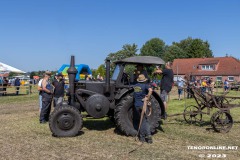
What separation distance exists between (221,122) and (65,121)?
4.14 meters

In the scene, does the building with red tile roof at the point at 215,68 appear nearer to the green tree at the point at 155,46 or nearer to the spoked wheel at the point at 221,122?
the green tree at the point at 155,46

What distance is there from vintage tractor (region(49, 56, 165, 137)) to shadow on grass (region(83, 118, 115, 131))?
2.65ft

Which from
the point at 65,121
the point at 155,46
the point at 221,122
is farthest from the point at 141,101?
the point at 155,46

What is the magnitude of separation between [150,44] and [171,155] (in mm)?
76374

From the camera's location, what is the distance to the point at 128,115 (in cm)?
766

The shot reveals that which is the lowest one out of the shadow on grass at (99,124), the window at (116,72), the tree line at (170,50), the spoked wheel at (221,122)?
the shadow on grass at (99,124)

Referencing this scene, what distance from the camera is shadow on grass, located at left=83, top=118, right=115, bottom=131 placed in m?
8.62

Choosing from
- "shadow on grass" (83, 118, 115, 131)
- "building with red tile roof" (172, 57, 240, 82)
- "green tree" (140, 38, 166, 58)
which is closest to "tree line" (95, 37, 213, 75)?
"green tree" (140, 38, 166, 58)

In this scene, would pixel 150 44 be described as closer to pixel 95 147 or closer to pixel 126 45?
pixel 126 45

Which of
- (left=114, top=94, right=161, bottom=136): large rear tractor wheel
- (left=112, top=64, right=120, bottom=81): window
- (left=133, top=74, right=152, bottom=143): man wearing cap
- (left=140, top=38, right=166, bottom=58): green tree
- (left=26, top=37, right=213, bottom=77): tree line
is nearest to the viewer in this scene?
(left=133, top=74, right=152, bottom=143): man wearing cap

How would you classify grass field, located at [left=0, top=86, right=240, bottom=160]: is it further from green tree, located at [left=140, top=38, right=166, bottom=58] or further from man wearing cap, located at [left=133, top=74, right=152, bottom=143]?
green tree, located at [left=140, top=38, right=166, bottom=58]

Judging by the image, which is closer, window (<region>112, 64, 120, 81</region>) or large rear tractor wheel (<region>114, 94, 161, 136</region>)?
large rear tractor wheel (<region>114, 94, 161, 136</region>)

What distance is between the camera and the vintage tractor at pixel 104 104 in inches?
293

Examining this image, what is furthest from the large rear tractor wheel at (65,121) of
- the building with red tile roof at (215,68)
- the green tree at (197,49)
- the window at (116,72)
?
the green tree at (197,49)
